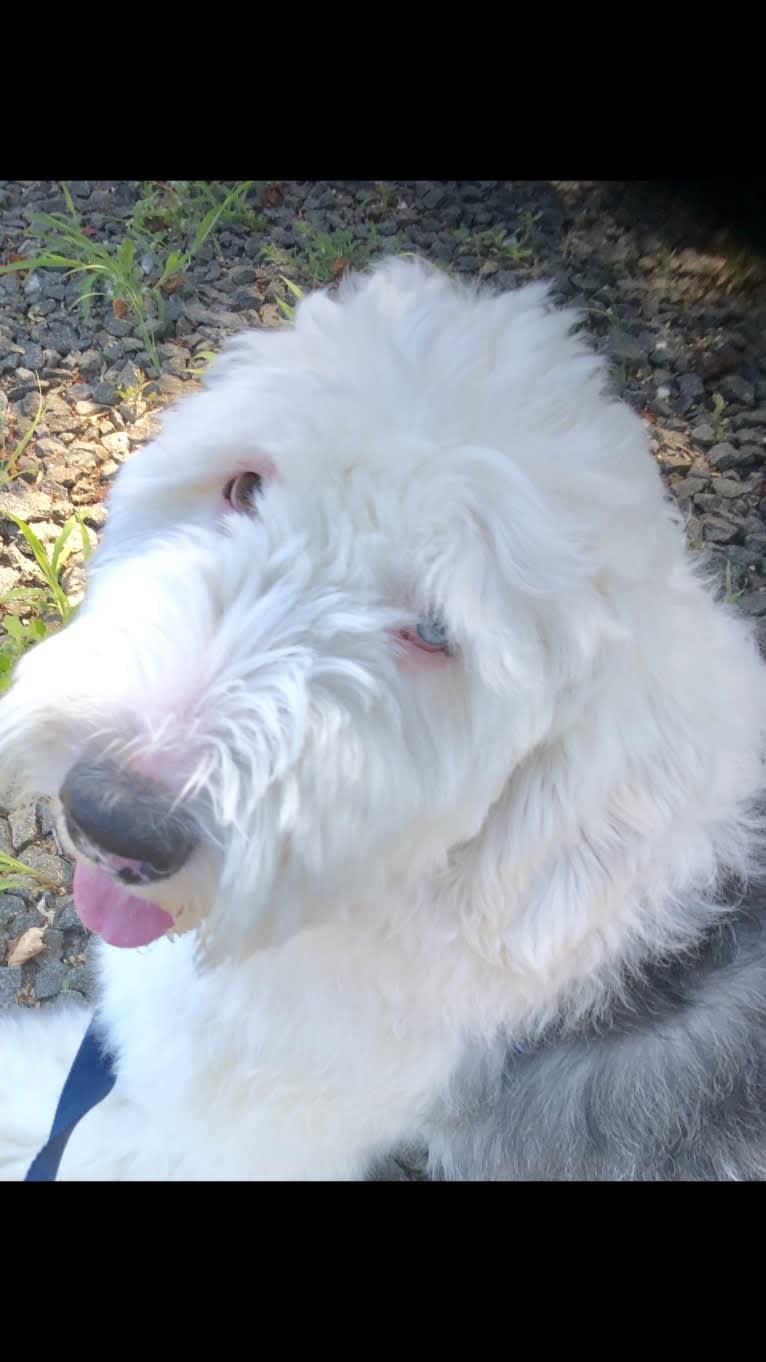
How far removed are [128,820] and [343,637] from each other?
1.11 ft

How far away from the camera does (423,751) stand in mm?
1284

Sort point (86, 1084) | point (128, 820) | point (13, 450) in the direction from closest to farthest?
point (128, 820)
point (86, 1084)
point (13, 450)

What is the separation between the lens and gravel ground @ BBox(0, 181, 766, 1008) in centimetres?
305

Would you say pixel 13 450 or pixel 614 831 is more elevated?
pixel 13 450

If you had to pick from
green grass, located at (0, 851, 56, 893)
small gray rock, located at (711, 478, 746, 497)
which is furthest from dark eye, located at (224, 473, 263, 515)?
small gray rock, located at (711, 478, 746, 497)

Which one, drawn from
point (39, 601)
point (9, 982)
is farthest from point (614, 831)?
point (39, 601)

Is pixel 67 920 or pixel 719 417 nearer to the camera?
pixel 67 920

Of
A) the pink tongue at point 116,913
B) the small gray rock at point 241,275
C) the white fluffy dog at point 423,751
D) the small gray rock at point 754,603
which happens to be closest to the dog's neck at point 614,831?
the white fluffy dog at point 423,751

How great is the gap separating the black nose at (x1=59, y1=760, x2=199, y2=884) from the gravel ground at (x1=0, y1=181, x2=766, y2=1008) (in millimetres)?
1730

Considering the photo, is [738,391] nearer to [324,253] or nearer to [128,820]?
[324,253]

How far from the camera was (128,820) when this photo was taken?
110 cm

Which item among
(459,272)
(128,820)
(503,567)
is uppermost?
(459,272)

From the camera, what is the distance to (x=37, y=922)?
93.2 inches

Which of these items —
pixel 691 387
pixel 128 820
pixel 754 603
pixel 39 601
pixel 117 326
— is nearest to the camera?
pixel 128 820
